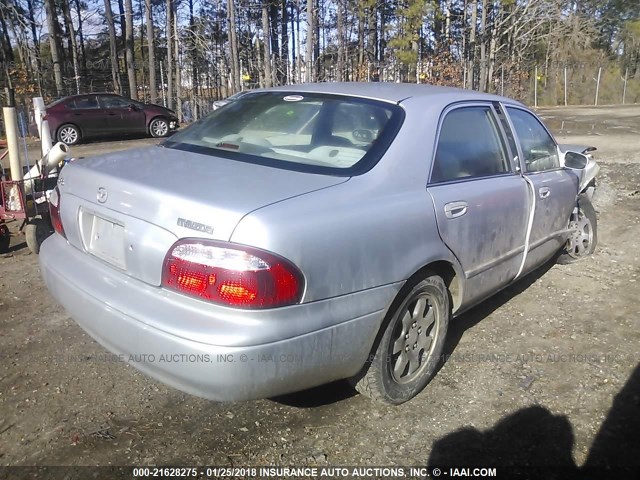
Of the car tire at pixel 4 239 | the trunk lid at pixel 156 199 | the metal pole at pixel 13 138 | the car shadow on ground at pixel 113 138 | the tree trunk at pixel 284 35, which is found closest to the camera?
the trunk lid at pixel 156 199

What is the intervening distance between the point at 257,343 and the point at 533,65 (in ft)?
129

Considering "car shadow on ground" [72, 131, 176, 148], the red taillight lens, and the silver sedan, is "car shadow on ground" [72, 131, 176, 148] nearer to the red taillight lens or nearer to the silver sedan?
the red taillight lens

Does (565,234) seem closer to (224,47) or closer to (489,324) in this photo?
(489,324)

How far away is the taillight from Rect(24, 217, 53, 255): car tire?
12.2ft

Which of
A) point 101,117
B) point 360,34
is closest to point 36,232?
point 101,117

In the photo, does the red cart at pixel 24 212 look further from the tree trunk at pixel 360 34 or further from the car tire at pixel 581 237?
the tree trunk at pixel 360 34

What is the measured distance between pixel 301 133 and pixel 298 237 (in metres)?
1.16

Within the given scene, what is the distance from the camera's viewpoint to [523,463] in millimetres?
2547

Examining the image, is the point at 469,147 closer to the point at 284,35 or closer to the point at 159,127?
the point at 159,127

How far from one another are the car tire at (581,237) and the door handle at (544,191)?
53.9 inches

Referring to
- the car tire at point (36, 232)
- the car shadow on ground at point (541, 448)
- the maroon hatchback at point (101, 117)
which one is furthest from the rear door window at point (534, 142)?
the maroon hatchback at point (101, 117)

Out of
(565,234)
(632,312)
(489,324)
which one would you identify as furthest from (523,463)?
(565,234)

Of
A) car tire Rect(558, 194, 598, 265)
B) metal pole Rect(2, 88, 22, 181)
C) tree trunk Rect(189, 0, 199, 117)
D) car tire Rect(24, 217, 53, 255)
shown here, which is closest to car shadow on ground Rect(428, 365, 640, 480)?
car tire Rect(558, 194, 598, 265)

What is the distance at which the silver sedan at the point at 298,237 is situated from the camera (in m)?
2.19
